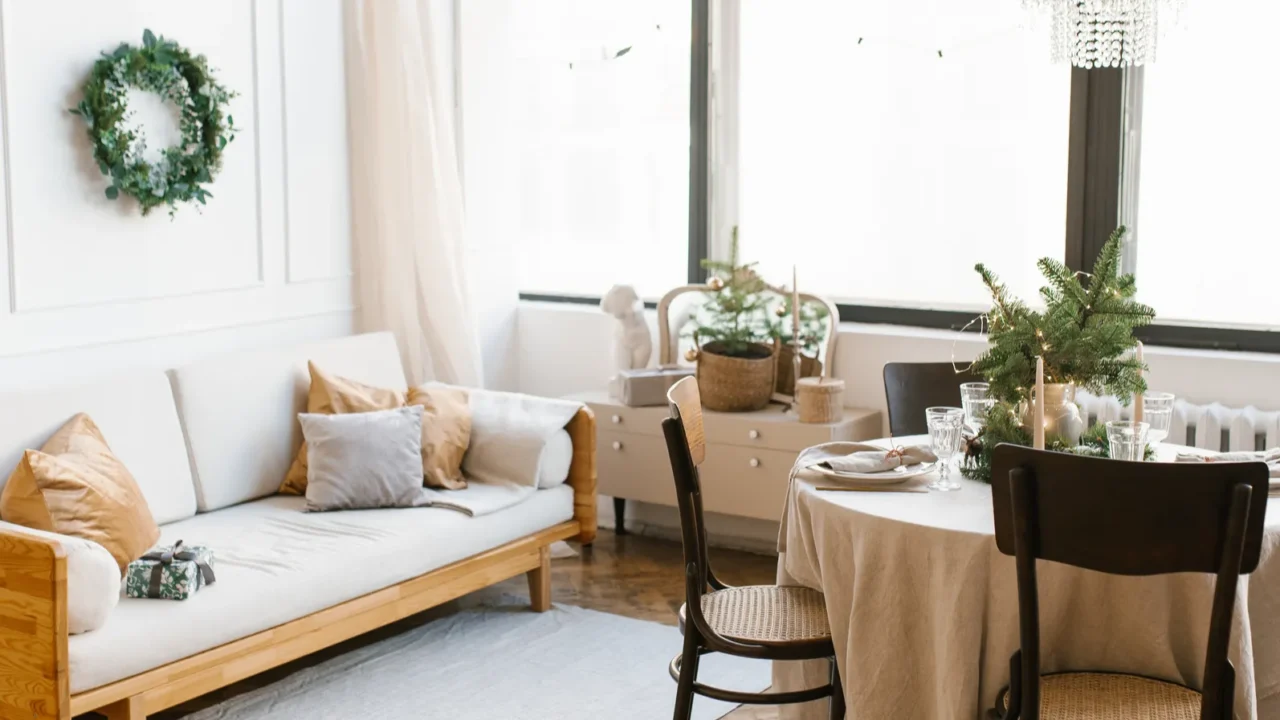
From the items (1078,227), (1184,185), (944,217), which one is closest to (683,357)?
(944,217)

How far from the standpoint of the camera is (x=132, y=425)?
144 inches

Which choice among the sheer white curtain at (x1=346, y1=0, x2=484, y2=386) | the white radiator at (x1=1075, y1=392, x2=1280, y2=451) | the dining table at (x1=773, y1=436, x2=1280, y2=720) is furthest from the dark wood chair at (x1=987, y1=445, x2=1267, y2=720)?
the sheer white curtain at (x1=346, y1=0, x2=484, y2=386)

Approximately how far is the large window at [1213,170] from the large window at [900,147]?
294 mm

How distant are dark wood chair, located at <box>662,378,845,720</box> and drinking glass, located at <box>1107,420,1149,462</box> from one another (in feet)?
2.15

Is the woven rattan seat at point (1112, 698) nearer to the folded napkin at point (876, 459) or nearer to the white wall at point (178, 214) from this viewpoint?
the folded napkin at point (876, 459)

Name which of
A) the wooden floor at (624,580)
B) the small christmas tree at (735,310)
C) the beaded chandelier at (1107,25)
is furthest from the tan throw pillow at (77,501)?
the beaded chandelier at (1107,25)

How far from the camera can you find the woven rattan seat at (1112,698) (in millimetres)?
2238

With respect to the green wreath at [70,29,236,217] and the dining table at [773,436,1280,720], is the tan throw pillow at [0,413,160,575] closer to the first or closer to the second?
the green wreath at [70,29,236,217]

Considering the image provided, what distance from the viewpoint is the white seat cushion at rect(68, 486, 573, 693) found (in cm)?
296

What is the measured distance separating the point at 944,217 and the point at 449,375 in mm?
1826

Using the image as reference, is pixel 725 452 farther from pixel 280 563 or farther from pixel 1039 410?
pixel 1039 410

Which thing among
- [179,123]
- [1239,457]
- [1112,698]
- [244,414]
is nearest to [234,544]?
[244,414]

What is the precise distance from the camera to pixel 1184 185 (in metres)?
4.15

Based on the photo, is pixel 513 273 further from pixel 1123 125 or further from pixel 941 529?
pixel 941 529
